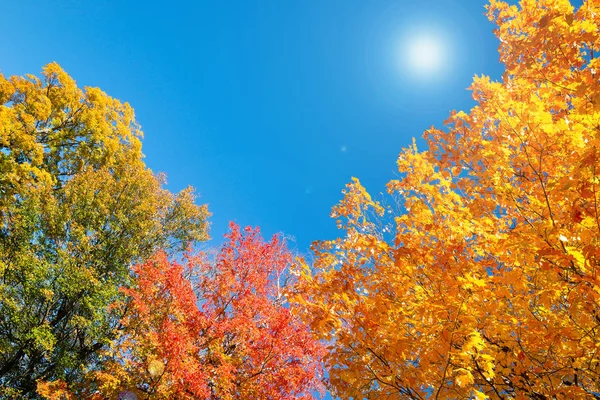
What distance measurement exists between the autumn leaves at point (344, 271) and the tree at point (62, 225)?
0.05 meters

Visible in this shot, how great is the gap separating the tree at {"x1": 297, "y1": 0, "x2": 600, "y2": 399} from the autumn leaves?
0.8 inches

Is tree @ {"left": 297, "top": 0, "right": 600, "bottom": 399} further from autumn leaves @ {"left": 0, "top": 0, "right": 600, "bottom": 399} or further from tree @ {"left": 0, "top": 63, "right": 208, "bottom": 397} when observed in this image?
tree @ {"left": 0, "top": 63, "right": 208, "bottom": 397}

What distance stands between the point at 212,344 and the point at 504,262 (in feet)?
22.6

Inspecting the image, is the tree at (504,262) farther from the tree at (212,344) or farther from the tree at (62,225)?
the tree at (62,225)

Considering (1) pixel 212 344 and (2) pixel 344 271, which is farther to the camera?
(1) pixel 212 344

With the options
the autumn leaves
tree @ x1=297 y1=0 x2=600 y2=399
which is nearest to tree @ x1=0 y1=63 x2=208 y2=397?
the autumn leaves

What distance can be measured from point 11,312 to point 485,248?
9.97 metres

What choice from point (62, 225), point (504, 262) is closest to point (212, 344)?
point (62, 225)

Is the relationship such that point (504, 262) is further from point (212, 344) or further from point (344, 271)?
point (212, 344)

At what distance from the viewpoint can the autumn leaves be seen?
2244 mm

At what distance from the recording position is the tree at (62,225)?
784cm

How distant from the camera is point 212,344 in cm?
765

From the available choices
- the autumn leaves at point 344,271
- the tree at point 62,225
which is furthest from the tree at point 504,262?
the tree at point 62,225

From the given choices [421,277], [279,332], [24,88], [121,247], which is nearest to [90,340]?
[121,247]
